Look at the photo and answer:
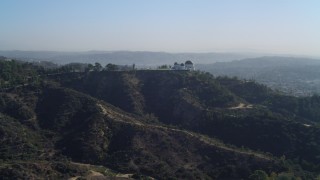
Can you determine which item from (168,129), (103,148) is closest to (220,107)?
(168,129)

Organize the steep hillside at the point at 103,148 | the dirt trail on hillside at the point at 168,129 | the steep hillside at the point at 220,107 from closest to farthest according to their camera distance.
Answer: the steep hillside at the point at 103,148
the dirt trail on hillside at the point at 168,129
the steep hillside at the point at 220,107

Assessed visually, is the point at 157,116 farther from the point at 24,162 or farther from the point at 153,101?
the point at 24,162

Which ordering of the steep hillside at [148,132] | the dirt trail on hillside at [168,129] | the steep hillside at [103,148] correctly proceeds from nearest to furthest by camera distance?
1. the steep hillside at [103,148]
2. the steep hillside at [148,132]
3. the dirt trail on hillside at [168,129]

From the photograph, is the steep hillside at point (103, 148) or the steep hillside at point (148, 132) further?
the steep hillside at point (148, 132)

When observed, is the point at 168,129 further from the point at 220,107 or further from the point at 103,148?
the point at 220,107

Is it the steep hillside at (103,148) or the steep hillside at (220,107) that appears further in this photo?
the steep hillside at (220,107)

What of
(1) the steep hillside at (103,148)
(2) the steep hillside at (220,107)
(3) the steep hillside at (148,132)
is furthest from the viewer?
(2) the steep hillside at (220,107)

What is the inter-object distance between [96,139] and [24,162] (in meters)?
13.0

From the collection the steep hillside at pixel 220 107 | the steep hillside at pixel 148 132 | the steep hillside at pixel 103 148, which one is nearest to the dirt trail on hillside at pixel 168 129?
the steep hillside at pixel 103 148

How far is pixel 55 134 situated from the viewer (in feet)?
220

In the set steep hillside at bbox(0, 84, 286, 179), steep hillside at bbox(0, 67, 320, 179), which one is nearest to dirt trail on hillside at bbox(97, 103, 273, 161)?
steep hillside at bbox(0, 84, 286, 179)

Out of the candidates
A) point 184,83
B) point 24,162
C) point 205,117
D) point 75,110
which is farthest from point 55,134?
point 184,83

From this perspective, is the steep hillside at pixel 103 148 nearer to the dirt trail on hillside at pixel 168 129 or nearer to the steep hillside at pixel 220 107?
the dirt trail on hillside at pixel 168 129

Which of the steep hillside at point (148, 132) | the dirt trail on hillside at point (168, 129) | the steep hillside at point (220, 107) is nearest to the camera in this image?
the steep hillside at point (148, 132)
